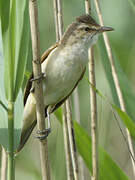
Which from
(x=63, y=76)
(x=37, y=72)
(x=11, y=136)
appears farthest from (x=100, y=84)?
(x=11, y=136)

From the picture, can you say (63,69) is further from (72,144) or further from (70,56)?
(72,144)

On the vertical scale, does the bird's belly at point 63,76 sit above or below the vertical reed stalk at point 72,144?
above

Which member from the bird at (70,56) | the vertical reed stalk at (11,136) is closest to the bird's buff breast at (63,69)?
the bird at (70,56)

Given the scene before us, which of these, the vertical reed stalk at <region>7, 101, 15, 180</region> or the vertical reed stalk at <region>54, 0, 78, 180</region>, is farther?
the vertical reed stalk at <region>54, 0, 78, 180</region>

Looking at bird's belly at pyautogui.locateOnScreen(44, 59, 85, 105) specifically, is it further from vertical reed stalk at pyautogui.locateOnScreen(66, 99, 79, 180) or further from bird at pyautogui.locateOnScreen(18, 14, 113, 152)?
vertical reed stalk at pyautogui.locateOnScreen(66, 99, 79, 180)

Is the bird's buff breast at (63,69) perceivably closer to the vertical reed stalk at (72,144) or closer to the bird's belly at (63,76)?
the bird's belly at (63,76)

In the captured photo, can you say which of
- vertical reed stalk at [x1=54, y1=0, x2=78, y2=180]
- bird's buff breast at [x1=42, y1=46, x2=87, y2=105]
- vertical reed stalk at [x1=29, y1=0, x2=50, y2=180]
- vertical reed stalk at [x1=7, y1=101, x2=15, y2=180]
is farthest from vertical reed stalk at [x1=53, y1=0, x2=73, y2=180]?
vertical reed stalk at [x1=7, y1=101, x2=15, y2=180]

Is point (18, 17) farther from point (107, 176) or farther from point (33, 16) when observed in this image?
point (107, 176)
